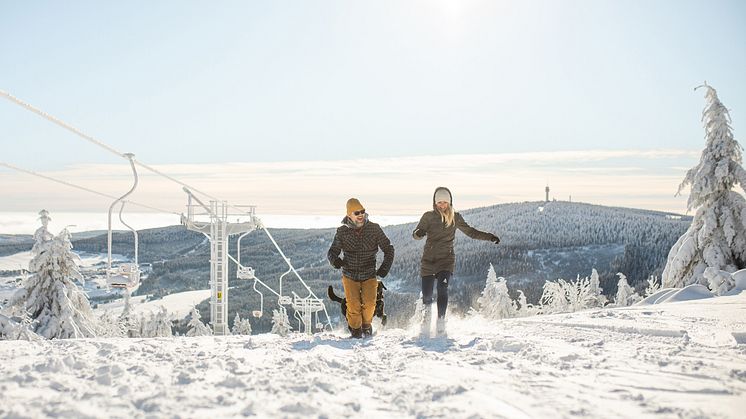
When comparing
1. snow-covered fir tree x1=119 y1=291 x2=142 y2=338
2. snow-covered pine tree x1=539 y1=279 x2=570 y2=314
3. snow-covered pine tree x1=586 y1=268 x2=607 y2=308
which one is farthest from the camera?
snow-covered pine tree x1=586 y1=268 x2=607 y2=308

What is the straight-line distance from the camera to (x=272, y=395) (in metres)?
4.06

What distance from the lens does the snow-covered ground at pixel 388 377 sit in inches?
147

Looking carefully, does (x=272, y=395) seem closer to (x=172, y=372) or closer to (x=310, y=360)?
(x=172, y=372)

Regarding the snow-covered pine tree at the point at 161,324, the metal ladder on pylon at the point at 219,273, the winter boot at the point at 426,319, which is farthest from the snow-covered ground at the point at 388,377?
the snow-covered pine tree at the point at 161,324

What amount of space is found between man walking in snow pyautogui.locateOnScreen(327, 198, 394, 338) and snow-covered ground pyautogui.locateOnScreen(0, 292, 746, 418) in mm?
1821

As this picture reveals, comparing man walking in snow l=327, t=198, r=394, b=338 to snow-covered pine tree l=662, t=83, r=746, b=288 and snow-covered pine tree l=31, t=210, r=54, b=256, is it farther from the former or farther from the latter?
snow-covered pine tree l=31, t=210, r=54, b=256

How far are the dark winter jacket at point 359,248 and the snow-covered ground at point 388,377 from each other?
1.97 meters

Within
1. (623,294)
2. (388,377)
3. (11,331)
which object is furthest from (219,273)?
(623,294)

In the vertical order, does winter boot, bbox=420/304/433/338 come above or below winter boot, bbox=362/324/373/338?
above

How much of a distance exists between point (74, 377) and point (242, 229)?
1337 cm

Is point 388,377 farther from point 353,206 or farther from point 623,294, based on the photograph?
point 623,294

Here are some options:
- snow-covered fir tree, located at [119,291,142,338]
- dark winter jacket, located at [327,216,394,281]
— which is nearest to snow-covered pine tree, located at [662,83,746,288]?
dark winter jacket, located at [327,216,394,281]

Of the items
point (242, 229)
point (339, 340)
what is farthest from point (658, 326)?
point (242, 229)

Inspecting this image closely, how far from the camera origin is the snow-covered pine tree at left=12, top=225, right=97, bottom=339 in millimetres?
21547
